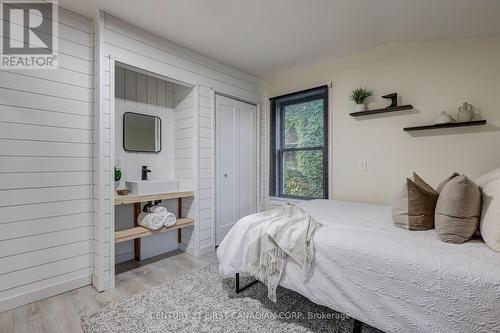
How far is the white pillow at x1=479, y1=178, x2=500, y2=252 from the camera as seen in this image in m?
1.26

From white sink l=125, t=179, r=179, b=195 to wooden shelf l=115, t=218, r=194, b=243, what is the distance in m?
0.38

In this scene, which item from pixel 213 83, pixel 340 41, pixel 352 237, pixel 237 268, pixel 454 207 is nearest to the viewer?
pixel 454 207

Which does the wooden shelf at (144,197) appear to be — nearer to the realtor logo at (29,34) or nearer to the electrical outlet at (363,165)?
the realtor logo at (29,34)

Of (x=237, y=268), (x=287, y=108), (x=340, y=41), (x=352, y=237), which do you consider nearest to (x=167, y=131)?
(x=287, y=108)

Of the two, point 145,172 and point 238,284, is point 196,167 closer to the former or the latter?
point 145,172

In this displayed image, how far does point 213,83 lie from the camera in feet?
10.5

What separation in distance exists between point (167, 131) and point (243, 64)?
53.4 inches

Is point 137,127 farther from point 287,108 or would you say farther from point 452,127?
point 452,127

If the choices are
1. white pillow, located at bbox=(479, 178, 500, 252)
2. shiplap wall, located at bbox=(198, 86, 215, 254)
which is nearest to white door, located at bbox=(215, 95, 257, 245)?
shiplap wall, located at bbox=(198, 86, 215, 254)

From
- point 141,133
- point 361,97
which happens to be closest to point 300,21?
point 361,97

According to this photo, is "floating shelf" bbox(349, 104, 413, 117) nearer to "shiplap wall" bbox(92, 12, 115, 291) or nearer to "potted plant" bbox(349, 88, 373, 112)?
"potted plant" bbox(349, 88, 373, 112)

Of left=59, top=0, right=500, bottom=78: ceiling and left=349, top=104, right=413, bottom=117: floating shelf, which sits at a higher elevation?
left=59, top=0, right=500, bottom=78: ceiling

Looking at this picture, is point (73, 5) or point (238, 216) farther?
point (238, 216)

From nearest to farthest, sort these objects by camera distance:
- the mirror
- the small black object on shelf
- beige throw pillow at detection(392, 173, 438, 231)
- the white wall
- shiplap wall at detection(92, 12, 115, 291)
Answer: beige throw pillow at detection(392, 173, 438, 231)
shiplap wall at detection(92, 12, 115, 291)
the white wall
the small black object on shelf
the mirror
